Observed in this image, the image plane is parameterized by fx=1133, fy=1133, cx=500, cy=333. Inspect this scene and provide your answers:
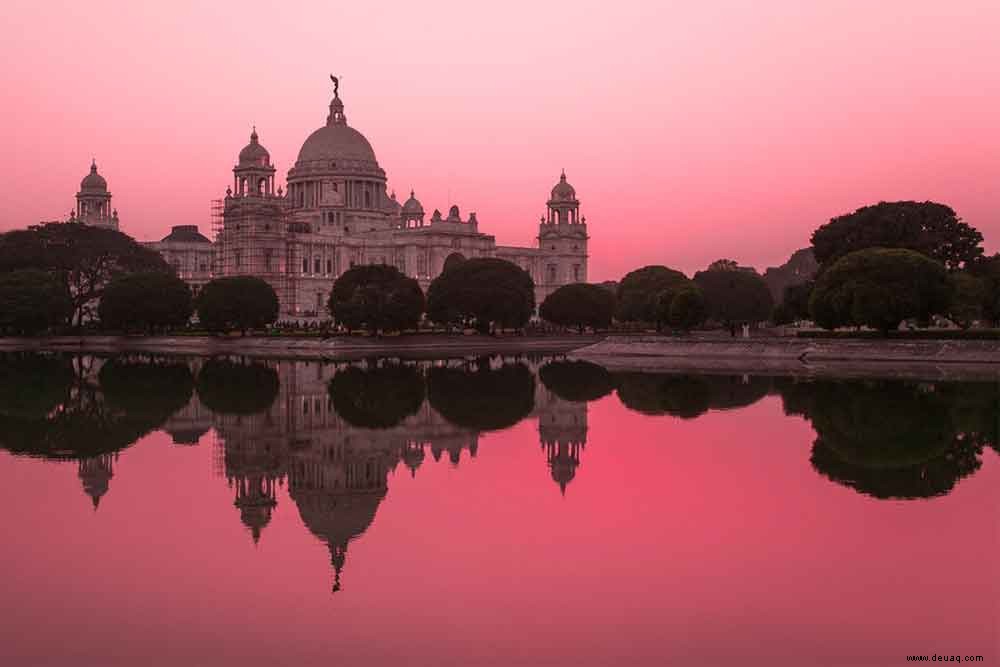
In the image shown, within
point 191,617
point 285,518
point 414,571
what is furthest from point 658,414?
point 191,617

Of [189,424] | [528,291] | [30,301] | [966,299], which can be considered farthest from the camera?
[528,291]

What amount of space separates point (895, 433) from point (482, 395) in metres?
15.7

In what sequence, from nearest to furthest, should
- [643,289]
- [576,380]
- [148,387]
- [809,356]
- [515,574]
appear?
[515,574] < [148,387] < [576,380] < [809,356] < [643,289]

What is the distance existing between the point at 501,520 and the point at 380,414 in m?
16.0

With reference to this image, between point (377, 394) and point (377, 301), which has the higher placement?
point (377, 301)

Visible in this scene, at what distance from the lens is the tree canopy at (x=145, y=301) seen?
81.8m

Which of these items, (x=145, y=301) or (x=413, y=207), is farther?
(x=413, y=207)

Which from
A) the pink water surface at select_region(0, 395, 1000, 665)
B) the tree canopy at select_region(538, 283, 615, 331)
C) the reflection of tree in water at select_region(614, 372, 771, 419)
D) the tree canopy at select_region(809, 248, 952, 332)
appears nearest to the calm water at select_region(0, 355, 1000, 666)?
the pink water surface at select_region(0, 395, 1000, 665)

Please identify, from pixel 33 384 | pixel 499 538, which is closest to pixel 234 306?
pixel 33 384

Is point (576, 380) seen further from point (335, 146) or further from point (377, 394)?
point (335, 146)

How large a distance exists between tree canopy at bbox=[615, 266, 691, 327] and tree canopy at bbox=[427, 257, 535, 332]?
39.4 ft


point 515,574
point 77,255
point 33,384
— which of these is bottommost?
point 515,574

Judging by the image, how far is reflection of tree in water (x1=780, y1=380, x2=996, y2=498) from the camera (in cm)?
2023

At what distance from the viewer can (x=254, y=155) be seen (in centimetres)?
11469
